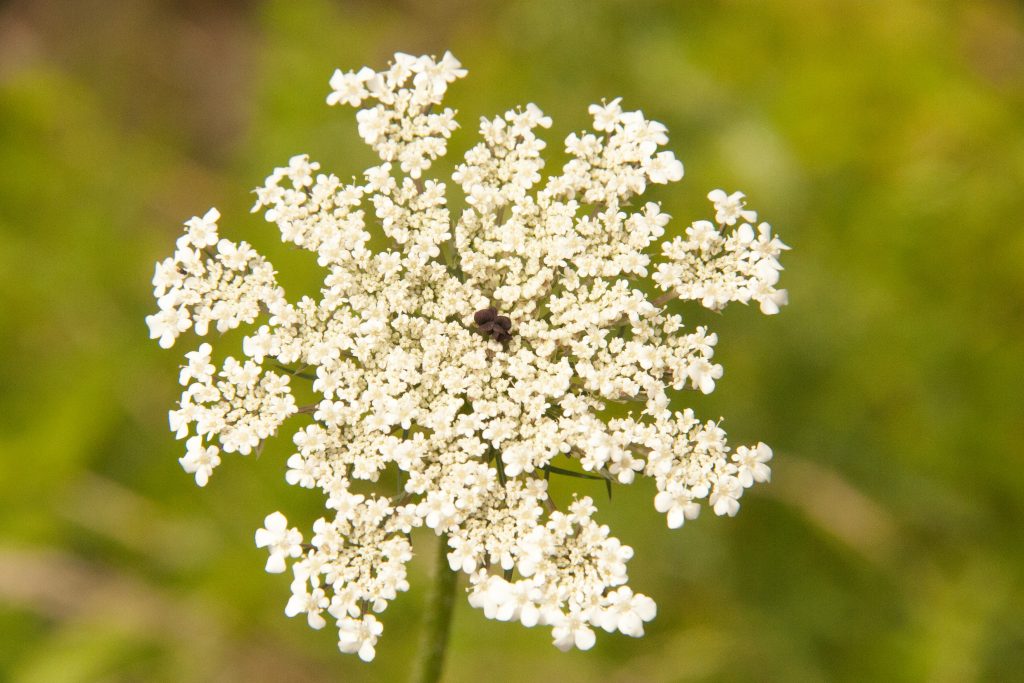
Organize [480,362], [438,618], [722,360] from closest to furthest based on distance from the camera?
[480,362] < [438,618] < [722,360]

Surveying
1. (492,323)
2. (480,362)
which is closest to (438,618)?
(480,362)

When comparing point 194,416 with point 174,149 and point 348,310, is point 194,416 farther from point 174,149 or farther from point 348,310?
point 174,149

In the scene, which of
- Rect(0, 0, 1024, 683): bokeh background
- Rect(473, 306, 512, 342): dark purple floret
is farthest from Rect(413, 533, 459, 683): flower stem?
Rect(0, 0, 1024, 683): bokeh background

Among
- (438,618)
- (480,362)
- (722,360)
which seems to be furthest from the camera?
(722,360)

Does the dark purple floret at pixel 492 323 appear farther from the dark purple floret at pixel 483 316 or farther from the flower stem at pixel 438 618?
the flower stem at pixel 438 618

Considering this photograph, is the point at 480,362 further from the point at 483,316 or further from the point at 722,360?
the point at 722,360

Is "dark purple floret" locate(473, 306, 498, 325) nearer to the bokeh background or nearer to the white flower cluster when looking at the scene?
the white flower cluster

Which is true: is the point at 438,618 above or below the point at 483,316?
below

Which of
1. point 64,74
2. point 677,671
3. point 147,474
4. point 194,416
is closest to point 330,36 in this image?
point 64,74
